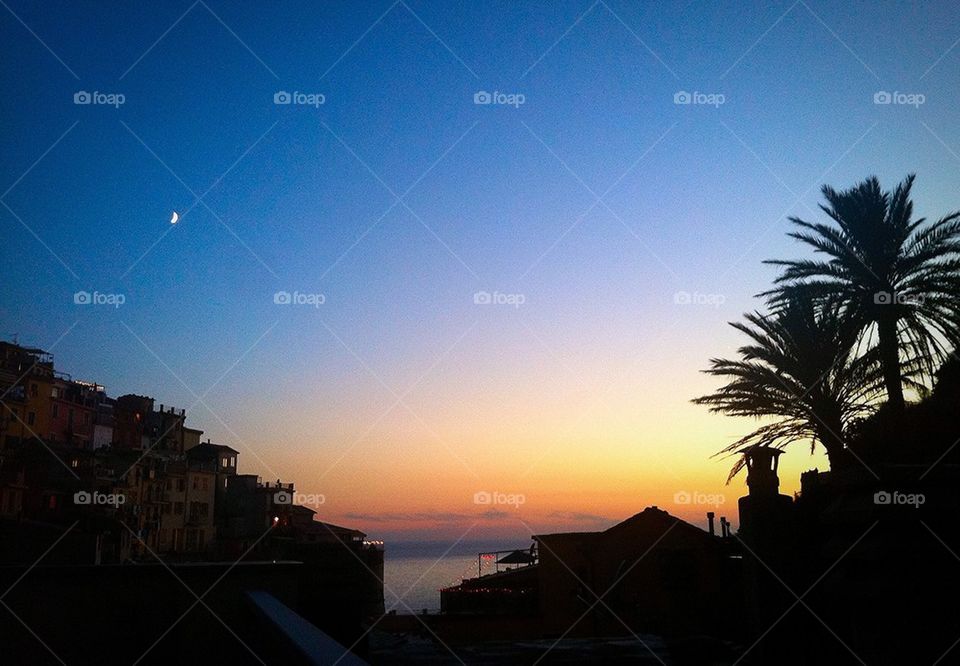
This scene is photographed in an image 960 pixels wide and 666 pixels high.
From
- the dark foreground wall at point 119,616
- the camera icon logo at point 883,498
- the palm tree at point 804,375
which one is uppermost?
the palm tree at point 804,375

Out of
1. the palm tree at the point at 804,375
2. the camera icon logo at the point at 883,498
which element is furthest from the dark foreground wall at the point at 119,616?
the palm tree at the point at 804,375

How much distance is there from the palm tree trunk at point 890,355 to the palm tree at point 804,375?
18.3 inches

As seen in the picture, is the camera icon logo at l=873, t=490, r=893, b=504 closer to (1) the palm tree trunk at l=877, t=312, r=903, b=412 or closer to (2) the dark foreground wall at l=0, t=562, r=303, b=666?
(2) the dark foreground wall at l=0, t=562, r=303, b=666

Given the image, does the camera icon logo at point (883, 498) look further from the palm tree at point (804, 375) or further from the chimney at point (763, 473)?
the palm tree at point (804, 375)

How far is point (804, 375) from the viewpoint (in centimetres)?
1930

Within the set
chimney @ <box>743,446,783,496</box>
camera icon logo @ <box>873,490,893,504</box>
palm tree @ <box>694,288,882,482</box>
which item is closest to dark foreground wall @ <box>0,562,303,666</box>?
camera icon logo @ <box>873,490,893,504</box>

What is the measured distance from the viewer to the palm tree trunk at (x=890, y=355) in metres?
17.6

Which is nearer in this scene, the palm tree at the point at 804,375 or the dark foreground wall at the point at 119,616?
the dark foreground wall at the point at 119,616

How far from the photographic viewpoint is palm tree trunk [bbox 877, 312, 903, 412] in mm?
17578

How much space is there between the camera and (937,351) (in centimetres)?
1834

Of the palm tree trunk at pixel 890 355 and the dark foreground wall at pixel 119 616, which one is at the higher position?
the palm tree trunk at pixel 890 355

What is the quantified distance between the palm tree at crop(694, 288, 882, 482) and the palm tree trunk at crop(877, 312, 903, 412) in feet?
1.53

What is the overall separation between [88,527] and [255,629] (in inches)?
685

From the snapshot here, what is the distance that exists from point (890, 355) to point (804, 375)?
207 centimetres
